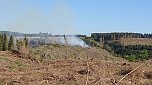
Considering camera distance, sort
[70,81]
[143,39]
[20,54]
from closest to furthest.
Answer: [70,81], [20,54], [143,39]

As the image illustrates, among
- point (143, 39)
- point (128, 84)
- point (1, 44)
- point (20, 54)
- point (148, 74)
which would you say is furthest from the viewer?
point (143, 39)

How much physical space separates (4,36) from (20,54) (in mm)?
35574

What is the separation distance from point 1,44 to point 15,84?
49528 millimetres

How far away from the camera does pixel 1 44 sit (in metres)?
56.8

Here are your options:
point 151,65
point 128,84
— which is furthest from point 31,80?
point 151,65

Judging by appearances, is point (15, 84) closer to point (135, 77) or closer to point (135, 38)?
point (135, 77)

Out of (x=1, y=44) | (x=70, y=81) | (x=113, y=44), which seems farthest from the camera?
(x=113, y=44)

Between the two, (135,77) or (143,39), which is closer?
(135,77)

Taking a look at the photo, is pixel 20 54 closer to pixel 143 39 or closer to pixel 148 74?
pixel 148 74

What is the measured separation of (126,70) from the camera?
11.4 m

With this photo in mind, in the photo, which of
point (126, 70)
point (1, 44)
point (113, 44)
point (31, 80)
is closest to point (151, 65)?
point (126, 70)

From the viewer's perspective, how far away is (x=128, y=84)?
823 centimetres

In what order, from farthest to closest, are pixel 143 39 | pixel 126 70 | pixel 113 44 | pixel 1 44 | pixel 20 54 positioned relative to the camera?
pixel 143 39, pixel 113 44, pixel 1 44, pixel 20 54, pixel 126 70

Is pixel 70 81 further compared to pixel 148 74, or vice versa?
pixel 148 74
